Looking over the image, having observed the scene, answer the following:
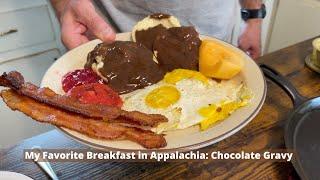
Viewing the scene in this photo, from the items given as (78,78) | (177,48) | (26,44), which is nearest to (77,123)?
(78,78)

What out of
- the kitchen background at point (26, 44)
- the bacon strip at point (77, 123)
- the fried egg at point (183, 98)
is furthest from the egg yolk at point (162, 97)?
the kitchen background at point (26, 44)

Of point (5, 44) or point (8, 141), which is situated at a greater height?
point (5, 44)

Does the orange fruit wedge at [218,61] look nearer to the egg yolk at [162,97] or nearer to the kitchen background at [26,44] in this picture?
the egg yolk at [162,97]

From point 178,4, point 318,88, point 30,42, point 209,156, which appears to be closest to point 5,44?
point 30,42

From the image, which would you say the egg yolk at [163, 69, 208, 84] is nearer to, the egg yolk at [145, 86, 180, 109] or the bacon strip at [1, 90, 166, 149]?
Result: the egg yolk at [145, 86, 180, 109]

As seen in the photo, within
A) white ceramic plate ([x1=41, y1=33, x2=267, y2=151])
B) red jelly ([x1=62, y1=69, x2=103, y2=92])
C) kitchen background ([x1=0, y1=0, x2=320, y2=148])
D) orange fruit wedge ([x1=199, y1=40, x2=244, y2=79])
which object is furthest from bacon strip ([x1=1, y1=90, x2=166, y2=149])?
kitchen background ([x1=0, y1=0, x2=320, y2=148])

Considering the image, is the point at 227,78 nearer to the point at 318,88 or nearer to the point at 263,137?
the point at 263,137

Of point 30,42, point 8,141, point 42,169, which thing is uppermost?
point 42,169
